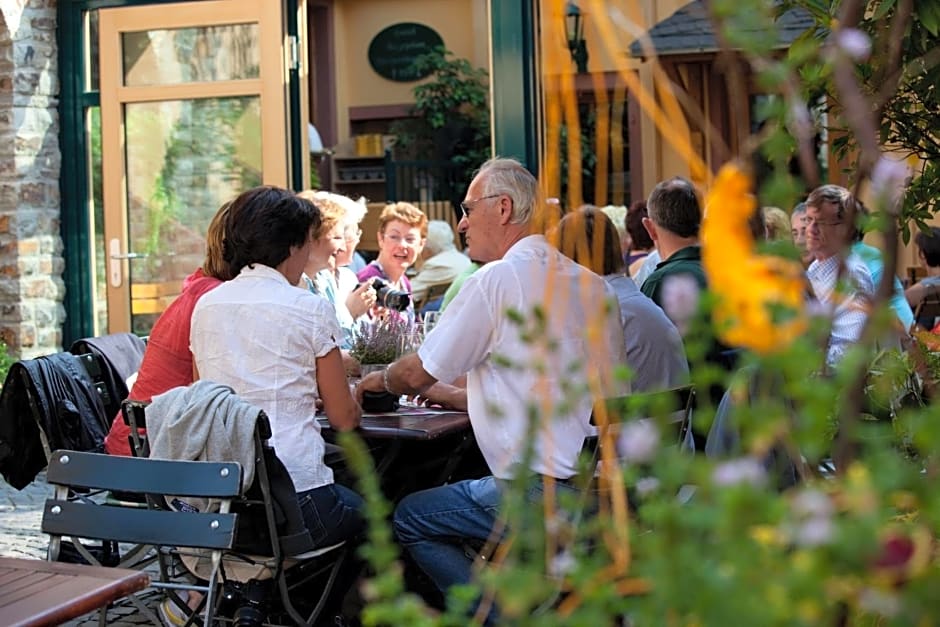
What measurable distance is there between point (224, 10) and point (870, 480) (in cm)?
664

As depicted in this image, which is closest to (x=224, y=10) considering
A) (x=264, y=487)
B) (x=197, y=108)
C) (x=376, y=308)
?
(x=197, y=108)

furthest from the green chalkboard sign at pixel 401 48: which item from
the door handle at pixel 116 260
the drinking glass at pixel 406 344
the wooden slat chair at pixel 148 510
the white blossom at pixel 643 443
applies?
the white blossom at pixel 643 443

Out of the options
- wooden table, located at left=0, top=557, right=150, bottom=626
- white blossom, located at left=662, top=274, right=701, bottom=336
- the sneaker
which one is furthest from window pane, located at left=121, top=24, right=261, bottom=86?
white blossom, located at left=662, top=274, right=701, bottom=336

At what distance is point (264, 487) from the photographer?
3.17 meters

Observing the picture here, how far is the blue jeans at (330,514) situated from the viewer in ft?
11.3

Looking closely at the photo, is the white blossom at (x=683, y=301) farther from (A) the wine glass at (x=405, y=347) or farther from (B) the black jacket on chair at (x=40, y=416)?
(B) the black jacket on chair at (x=40, y=416)

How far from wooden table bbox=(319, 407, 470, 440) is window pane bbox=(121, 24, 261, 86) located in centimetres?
355

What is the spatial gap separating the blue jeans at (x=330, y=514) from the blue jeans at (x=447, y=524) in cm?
13

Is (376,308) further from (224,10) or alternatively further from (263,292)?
(224,10)

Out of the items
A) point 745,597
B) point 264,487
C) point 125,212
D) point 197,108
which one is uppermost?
point 197,108

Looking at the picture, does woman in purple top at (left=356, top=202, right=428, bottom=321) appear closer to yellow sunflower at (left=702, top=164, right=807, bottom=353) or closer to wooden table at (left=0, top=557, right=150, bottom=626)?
wooden table at (left=0, top=557, right=150, bottom=626)

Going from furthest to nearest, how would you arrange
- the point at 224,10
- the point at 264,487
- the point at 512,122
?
1. the point at 224,10
2. the point at 512,122
3. the point at 264,487

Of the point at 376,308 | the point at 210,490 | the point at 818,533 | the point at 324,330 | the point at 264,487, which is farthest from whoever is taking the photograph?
the point at 376,308

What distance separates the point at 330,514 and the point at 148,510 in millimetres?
698
